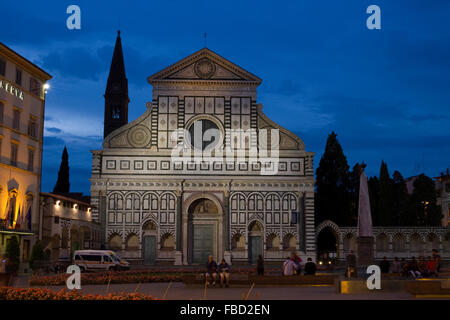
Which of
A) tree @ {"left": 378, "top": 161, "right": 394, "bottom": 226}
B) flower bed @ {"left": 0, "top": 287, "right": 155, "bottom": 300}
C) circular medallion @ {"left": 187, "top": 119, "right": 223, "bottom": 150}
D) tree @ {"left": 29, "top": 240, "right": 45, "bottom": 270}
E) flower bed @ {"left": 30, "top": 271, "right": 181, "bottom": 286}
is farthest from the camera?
tree @ {"left": 378, "top": 161, "right": 394, "bottom": 226}

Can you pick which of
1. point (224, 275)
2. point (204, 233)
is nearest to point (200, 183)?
point (204, 233)

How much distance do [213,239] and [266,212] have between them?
4837 mm

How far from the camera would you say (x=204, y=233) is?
157ft

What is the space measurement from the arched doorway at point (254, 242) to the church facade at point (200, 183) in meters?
0.08

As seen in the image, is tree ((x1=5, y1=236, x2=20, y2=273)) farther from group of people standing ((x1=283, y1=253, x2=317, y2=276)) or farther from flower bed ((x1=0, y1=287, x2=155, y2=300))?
flower bed ((x1=0, y1=287, x2=155, y2=300))

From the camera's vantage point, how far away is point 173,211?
156 ft

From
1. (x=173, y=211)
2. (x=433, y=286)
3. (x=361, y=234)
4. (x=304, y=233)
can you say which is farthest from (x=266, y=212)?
(x=433, y=286)

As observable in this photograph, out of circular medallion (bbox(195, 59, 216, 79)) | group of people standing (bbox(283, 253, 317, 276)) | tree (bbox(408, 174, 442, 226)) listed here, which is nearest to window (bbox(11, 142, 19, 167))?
circular medallion (bbox(195, 59, 216, 79))

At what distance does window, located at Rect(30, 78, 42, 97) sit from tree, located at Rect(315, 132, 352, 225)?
30.7 m

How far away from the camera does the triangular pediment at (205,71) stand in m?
49.0

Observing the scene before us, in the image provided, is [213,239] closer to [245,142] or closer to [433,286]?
[245,142]

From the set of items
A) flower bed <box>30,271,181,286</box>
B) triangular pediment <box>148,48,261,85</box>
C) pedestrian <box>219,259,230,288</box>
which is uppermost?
triangular pediment <box>148,48,261,85</box>

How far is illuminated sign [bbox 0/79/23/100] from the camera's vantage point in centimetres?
3612

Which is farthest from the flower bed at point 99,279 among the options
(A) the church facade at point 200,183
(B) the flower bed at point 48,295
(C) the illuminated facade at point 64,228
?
(A) the church facade at point 200,183
